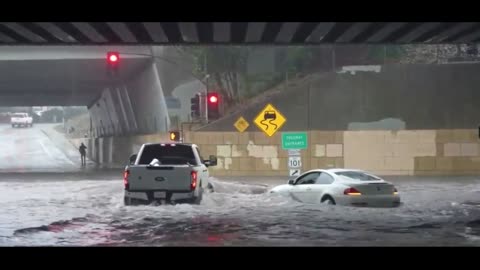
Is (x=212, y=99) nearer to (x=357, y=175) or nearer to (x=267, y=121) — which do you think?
(x=267, y=121)

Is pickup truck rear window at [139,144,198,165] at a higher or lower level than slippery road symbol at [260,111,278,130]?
lower

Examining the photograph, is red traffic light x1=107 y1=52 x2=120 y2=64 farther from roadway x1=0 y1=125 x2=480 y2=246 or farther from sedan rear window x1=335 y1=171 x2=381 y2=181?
sedan rear window x1=335 y1=171 x2=381 y2=181

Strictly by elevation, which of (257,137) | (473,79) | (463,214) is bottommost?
(463,214)

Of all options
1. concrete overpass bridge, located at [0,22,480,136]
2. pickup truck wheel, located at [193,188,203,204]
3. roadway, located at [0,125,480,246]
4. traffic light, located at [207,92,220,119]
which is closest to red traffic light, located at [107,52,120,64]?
concrete overpass bridge, located at [0,22,480,136]

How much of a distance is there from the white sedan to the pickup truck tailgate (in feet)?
12.0

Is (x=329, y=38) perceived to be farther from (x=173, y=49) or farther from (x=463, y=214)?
(x=173, y=49)

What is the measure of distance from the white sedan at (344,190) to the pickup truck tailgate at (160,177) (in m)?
3.65

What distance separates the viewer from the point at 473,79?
142 ft

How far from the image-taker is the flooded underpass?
14.9 metres

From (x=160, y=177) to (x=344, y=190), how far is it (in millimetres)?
4927

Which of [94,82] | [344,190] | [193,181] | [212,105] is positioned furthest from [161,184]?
[94,82]

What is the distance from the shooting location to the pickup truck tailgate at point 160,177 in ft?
62.6
